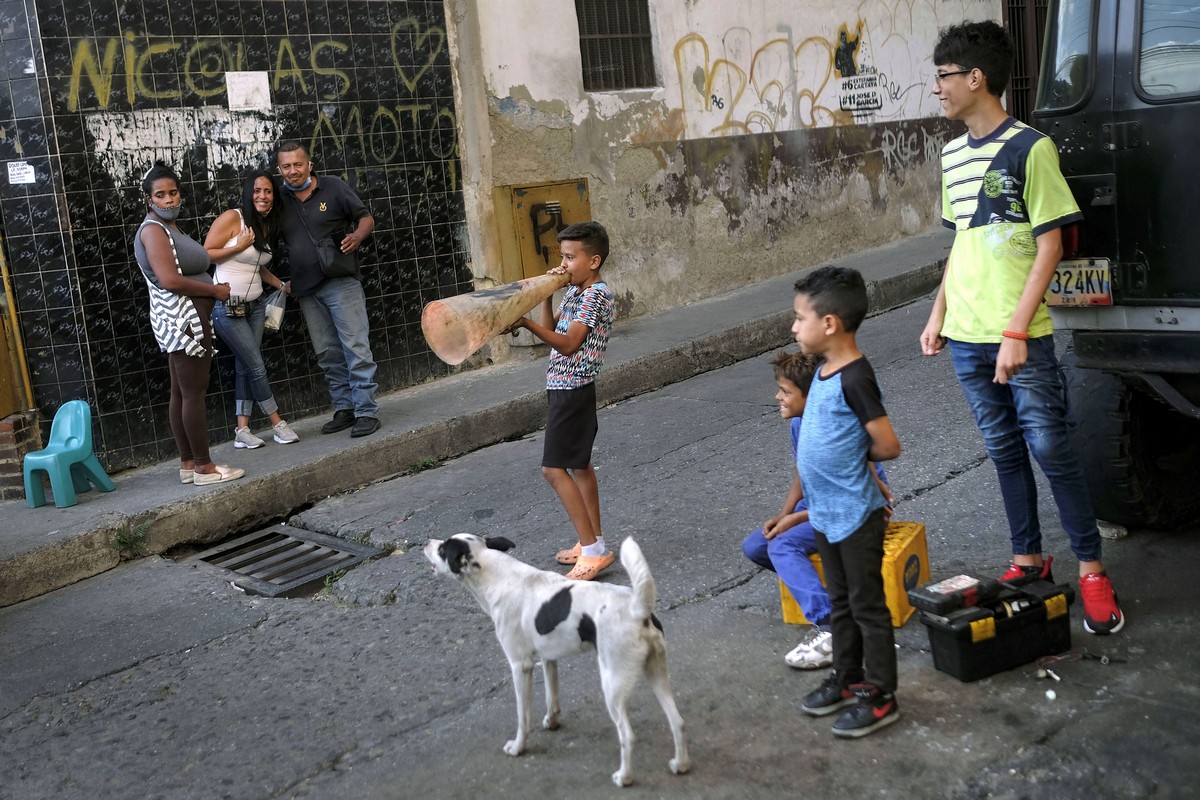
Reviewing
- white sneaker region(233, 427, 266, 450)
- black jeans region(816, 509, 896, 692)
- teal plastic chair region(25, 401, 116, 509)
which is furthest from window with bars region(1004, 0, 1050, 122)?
black jeans region(816, 509, 896, 692)

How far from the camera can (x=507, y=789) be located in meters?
3.31

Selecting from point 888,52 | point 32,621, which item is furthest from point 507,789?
point 888,52

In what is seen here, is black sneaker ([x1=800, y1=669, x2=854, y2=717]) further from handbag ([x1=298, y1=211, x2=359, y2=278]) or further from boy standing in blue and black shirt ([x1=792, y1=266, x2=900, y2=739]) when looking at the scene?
handbag ([x1=298, y1=211, x2=359, y2=278])

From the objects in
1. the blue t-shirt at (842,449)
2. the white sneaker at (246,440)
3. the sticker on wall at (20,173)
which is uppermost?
the sticker on wall at (20,173)

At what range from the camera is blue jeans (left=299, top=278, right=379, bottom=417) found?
7.41m

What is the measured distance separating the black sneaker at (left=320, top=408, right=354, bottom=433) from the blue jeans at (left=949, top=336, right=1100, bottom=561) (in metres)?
4.42

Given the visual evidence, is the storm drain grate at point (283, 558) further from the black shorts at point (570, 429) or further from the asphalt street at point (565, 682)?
the black shorts at point (570, 429)

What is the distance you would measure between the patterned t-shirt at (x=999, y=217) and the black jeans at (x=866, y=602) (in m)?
0.88

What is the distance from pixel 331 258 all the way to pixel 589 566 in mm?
3270

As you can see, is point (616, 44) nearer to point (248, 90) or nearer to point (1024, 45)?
point (248, 90)

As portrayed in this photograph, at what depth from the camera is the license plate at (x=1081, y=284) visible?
13.0 ft

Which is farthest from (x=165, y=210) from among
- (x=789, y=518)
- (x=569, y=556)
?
(x=789, y=518)

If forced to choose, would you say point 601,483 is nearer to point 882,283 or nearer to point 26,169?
point 26,169

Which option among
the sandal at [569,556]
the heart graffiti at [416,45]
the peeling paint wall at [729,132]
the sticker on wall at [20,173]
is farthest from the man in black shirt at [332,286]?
the sandal at [569,556]
